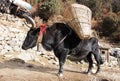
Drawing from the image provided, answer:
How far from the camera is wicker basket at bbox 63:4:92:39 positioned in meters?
9.92

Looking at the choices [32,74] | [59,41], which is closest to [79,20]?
[59,41]

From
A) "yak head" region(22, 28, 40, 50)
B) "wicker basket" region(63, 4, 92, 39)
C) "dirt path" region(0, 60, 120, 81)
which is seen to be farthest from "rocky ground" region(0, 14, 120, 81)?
"wicker basket" region(63, 4, 92, 39)

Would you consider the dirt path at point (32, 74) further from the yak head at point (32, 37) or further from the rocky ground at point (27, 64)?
the yak head at point (32, 37)

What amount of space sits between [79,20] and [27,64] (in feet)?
8.16

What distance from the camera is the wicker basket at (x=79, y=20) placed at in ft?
32.5

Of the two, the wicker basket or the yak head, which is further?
the wicker basket

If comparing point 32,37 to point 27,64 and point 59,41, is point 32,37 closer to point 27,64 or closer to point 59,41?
point 59,41

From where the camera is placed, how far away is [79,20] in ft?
32.9

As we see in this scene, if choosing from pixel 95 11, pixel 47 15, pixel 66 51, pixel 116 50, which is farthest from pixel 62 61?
pixel 95 11

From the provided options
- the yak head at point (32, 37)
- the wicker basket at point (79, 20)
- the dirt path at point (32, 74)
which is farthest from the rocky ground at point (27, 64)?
the wicker basket at point (79, 20)

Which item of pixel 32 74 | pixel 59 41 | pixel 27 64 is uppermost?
pixel 59 41

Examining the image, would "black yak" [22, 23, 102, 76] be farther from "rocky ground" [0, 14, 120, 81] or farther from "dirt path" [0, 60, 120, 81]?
"rocky ground" [0, 14, 120, 81]

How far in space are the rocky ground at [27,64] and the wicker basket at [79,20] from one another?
4.12 feet

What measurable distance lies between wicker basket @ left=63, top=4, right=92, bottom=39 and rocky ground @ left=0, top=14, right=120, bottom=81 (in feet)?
4.12
